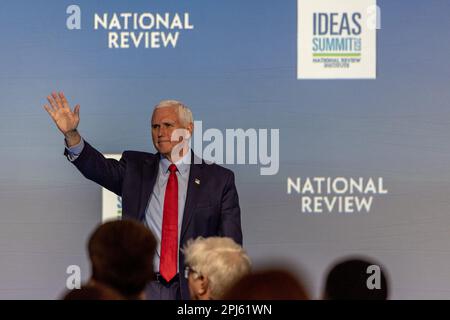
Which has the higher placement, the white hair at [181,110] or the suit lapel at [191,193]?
the white hair at [181,110]

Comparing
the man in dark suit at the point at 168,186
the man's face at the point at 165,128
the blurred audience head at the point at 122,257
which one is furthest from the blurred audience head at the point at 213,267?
the man's face at the point at 165,128

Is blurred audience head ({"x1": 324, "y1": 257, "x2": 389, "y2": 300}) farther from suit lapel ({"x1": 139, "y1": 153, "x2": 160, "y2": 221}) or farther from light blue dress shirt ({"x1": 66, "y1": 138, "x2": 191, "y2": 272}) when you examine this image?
suit lapel ({"x1": 139, "y1": 153, "x2": 160, "y2": 221})

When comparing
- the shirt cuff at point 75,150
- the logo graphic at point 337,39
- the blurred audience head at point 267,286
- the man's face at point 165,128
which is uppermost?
the logo graphic at point 337,39

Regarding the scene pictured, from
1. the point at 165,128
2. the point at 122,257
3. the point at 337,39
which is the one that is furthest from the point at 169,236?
the point at 122,257

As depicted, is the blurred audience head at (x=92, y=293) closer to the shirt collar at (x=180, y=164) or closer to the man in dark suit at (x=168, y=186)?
the man in dark suit at (x=168, y=186)

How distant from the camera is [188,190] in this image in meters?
4.13

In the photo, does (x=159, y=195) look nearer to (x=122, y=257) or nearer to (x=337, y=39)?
(x=337, y=39)

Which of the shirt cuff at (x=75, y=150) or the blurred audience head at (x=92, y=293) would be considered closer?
the blurred audience head at (x=92, y=293)

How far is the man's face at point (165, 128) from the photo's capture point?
167 inches

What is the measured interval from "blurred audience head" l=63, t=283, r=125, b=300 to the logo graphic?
2538 mm

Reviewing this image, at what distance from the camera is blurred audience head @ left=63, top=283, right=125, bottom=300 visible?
2.02 metres

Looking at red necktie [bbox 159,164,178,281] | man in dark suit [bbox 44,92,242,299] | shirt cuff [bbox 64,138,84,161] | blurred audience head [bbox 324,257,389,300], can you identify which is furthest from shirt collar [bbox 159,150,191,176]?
blurred audience head [bbox 324,257,389,300]
